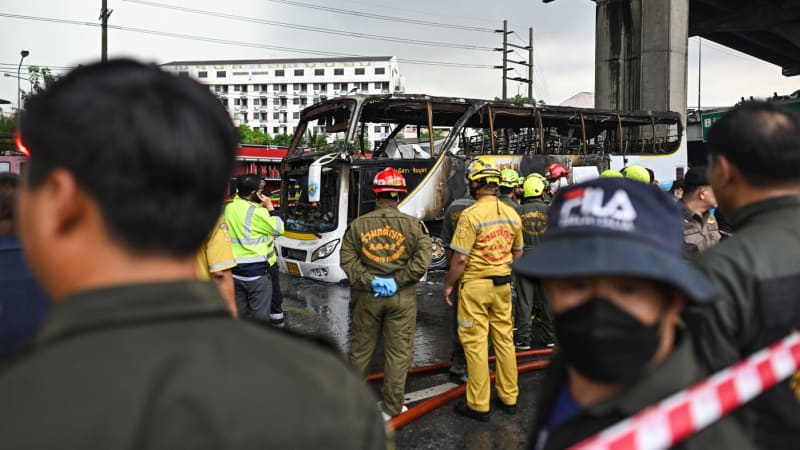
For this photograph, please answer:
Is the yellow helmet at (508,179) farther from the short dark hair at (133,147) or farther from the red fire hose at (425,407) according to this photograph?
the short dark hair at (133,147)

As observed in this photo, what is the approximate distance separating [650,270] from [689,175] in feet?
12.8

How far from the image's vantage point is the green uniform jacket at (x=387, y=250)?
4309mm

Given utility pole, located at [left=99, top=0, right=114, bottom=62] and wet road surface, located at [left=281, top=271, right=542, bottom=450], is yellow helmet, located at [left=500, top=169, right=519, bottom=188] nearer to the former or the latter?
wet road surface, located at [left=281, top=271, right=542, bottom=450]

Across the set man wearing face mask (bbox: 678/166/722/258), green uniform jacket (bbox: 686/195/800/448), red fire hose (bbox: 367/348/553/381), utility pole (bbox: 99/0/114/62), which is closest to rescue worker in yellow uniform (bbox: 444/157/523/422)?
red fire hose (bbox: 367/348/553/381)

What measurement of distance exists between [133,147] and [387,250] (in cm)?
356

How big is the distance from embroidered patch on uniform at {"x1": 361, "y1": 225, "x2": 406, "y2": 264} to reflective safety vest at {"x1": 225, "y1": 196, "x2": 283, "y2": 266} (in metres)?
1.61

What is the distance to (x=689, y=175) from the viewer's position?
455cm

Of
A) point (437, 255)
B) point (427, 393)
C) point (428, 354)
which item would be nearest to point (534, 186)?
point (428, 354)

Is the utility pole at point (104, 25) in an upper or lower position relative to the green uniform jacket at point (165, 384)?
upper

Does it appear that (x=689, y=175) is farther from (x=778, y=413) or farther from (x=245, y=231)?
(x=245, y=231)

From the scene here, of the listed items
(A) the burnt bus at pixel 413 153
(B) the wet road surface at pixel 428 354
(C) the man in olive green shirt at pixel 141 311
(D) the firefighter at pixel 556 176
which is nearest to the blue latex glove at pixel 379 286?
(B) the wet road surface at pixel 428 354

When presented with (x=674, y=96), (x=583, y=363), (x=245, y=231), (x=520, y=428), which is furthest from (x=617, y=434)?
(x=674, y=96)

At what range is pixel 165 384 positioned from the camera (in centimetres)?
74

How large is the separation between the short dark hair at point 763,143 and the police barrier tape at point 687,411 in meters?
0.61
